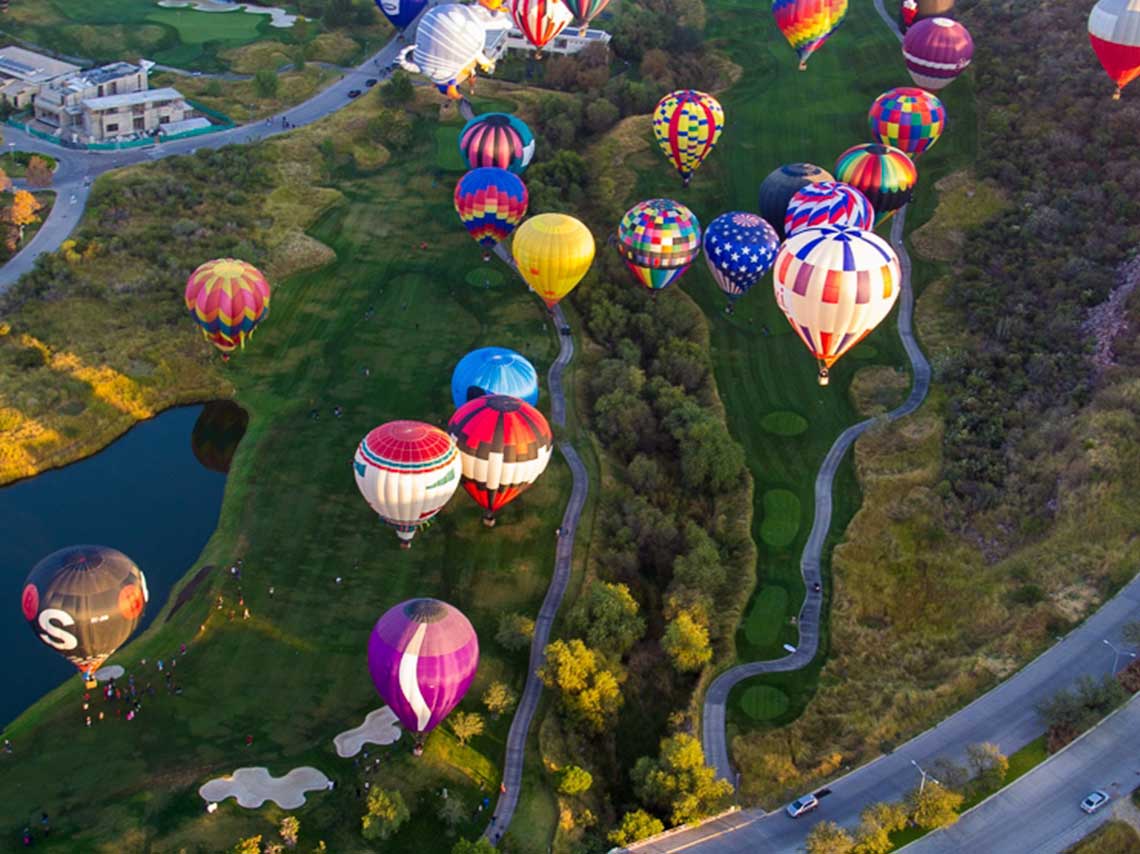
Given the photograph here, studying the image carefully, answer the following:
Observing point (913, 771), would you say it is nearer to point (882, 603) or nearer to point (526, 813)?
point (882, 603)

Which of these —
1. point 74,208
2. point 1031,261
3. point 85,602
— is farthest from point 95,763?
point 1031,261

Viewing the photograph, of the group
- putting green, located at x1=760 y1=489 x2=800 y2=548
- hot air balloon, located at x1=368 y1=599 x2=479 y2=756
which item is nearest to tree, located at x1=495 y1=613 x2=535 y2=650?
hot air balloon, located at x1=368 y1=599 x2=479 y2=756

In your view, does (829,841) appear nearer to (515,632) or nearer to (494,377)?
(515,632)

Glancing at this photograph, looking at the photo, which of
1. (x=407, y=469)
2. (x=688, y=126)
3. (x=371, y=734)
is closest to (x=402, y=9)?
(x=688, y=126)

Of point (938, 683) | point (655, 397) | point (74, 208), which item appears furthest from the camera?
point (74, 208)

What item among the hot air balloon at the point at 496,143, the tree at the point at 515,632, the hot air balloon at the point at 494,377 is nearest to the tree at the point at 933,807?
the tree at the point at 515,632

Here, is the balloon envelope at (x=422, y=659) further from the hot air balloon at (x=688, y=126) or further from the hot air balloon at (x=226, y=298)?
the hot air balloon at (x=688, y=126)
